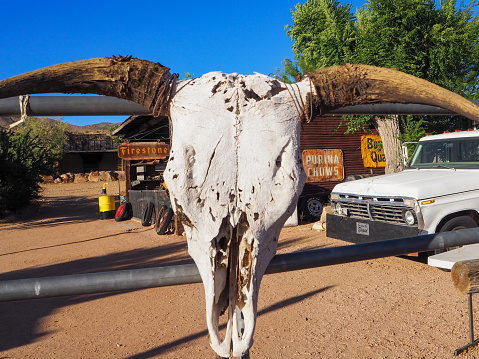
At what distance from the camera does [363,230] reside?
7.18 metres

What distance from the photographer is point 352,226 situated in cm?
745

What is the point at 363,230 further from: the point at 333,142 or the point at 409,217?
the point at 333,142

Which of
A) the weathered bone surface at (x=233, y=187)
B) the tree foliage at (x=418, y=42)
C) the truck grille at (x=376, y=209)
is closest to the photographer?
the weathered bone surface at (x=233, y=187)

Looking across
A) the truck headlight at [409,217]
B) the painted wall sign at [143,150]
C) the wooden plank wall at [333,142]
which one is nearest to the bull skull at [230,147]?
the truck headlight at [409,217]

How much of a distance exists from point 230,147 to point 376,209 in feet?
21.2

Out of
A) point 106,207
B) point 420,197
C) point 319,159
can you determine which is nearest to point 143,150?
point 106,207

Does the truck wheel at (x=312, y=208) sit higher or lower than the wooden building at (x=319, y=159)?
lower

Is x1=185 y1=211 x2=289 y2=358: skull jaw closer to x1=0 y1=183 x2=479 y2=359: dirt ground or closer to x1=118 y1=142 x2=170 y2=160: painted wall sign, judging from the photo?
x1=0 y1=183 x2=479 y2=359: dirt ground

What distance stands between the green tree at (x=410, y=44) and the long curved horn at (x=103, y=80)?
11.2 metres

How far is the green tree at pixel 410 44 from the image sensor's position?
1134 cm

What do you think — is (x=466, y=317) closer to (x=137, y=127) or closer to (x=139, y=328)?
(x=139, y=328)

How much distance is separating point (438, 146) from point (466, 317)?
141 inches

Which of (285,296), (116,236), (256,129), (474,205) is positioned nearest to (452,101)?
(256,129)

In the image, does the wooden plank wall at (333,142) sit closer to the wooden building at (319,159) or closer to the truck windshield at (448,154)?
the wooden building at (319,159)
